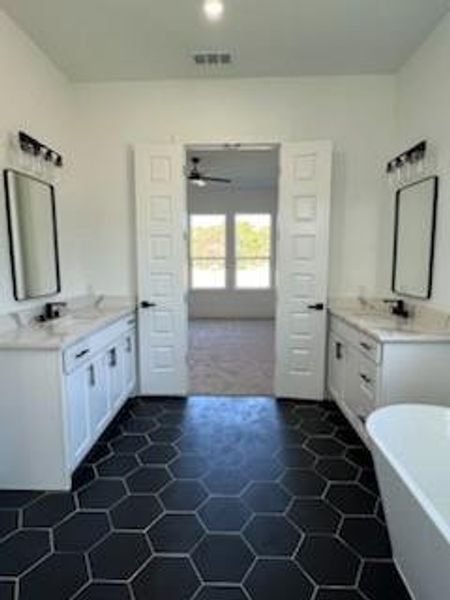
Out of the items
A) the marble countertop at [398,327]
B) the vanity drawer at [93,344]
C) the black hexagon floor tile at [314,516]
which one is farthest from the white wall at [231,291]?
the black hexagon floor tile at [314,516]

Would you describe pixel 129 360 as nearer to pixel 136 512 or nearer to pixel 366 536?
pixel 136 512

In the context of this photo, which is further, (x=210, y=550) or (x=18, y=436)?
(x=18, y=436)

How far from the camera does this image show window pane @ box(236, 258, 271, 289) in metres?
8.68

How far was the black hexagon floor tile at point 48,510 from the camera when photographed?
7.31ft

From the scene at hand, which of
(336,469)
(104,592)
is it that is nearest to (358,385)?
(336,469)

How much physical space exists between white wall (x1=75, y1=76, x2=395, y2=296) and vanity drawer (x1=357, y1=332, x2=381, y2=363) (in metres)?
1.08

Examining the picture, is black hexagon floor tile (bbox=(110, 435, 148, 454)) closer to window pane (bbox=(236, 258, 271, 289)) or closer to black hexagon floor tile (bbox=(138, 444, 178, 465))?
black hexagon floor tile (bbox=(138, 444, 178, 465))

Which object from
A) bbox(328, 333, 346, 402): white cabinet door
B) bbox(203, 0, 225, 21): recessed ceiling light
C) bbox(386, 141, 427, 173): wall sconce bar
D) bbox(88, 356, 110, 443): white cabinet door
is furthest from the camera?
bbox(328, 333, 346, 402): white cabinet door

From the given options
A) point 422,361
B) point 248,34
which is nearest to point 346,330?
point 422,361

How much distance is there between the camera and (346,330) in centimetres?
338

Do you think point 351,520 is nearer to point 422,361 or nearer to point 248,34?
point 422,361

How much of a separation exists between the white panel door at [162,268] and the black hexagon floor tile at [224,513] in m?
1.75

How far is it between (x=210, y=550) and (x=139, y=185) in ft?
10.0

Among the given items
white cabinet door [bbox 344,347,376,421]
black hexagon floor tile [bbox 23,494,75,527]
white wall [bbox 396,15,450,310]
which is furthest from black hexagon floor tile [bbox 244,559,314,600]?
white wall [bbox 396,15,450,310]
